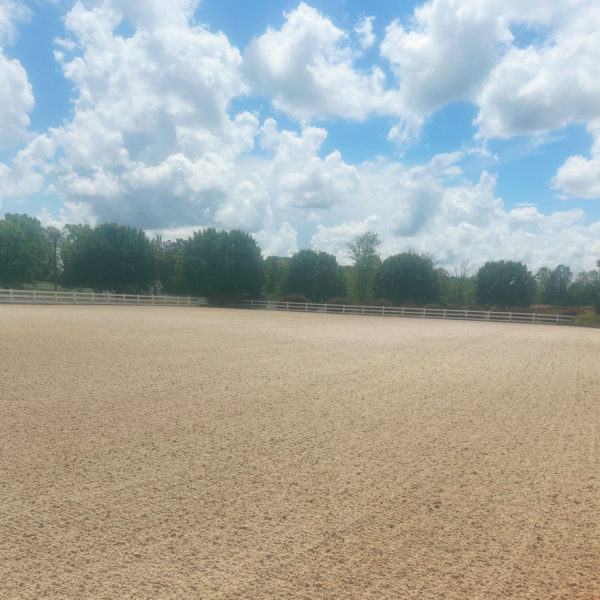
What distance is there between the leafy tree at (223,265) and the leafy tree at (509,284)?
2922cm

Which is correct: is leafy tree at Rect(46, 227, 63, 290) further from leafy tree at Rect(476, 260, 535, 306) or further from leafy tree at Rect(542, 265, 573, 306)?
leafy tree at Rect(542, 265, 573, 306)

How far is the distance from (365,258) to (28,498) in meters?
57.7

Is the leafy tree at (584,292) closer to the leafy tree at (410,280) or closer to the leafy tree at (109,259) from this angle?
the leafy tree at (410,280)

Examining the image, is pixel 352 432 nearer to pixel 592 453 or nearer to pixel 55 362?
pixel 592 453

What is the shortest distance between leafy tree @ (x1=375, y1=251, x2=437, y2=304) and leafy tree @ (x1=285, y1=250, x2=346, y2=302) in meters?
7.00

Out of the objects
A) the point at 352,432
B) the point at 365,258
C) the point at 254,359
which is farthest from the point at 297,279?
the point at 352,432

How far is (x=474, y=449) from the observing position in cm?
470

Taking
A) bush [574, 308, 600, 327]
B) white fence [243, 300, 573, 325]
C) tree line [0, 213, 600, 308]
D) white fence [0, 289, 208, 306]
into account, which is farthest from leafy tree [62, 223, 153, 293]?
bush [574, 308, 600, 327]

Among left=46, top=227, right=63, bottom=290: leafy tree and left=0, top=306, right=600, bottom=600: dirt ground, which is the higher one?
left=46, top=227, right=63, bottom=290: leafy tree

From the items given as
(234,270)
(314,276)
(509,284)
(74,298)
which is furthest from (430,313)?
(74,298)

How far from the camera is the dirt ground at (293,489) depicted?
257 cm

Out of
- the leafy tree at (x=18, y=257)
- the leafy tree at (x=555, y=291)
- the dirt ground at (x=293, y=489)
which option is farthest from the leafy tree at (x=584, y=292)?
the leafy tree at (x=18, y=257)

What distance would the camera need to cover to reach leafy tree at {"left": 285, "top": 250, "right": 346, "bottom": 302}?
57969mm

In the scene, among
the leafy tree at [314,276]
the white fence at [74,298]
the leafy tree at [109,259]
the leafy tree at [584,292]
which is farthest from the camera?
the leafy tree at [584,292]
